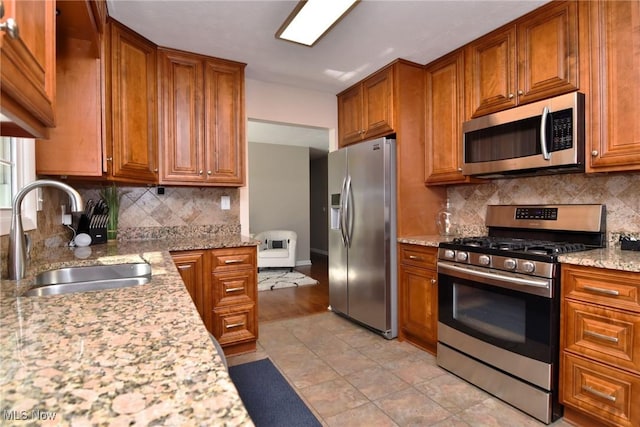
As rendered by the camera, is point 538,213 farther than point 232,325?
No

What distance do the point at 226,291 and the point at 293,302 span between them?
1.55 meters

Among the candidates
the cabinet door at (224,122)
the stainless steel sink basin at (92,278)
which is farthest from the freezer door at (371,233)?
the stainless steel sink basin at (92,278)

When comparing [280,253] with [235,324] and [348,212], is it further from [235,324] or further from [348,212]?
[235,324]

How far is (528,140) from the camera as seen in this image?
2.19 m

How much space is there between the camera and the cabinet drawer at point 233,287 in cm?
259

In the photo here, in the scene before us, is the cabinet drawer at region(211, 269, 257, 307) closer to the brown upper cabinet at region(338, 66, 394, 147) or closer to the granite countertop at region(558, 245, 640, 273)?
the brown upper cabinet at region(338, 66, 394, 147)

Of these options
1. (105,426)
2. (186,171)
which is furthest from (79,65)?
(105,426)

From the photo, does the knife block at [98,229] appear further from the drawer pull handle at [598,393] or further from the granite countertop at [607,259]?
the drawer pull handle at [598,393]

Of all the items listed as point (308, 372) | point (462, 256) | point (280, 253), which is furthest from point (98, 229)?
point (280, 253)

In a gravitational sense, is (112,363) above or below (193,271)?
above

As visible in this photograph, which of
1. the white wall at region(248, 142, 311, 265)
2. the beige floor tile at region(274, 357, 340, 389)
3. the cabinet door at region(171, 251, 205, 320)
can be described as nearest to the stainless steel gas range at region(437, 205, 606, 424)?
the beige floor tile at region(274, 357, 340, 389)

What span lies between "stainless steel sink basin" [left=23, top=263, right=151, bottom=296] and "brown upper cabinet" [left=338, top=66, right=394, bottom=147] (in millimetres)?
2269

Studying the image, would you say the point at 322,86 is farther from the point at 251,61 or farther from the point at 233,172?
the point at 233,172

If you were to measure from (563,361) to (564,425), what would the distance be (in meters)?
0.34
